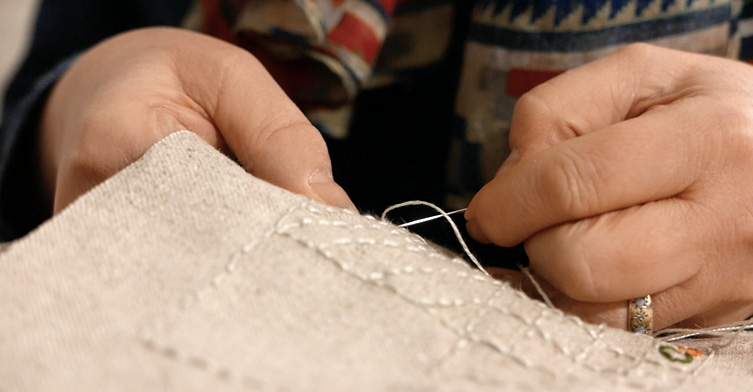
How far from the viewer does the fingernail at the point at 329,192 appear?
1.66 feet

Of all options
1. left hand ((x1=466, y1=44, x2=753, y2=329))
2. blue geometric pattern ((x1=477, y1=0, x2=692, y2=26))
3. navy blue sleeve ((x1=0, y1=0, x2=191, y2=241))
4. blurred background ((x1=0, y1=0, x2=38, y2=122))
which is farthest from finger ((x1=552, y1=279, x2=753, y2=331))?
blurred background ((x1=0, y1=0, x2=38, y2=122))

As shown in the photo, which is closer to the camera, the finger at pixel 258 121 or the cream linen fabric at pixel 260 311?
the cream linen fabric at pixel 260 311

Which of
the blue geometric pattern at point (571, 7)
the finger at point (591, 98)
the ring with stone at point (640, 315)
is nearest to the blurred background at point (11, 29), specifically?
the blue geometric pattern at point (571, 7)

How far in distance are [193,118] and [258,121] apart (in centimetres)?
7

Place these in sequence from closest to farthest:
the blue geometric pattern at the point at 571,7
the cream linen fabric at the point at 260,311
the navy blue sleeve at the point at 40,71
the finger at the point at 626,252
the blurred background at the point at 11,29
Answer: the cream linen fabric at the point at 260,311 → the finger at the point at 626,252 → the blue geometric pattern at the point at 571,7 → the navy blue sleeve at the point at 40,71 → the blurred background at the point at 11,29

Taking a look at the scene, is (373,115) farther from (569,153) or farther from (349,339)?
(349,339)

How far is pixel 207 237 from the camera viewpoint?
16.1 inches

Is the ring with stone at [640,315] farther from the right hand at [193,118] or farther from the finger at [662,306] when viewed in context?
the right hand at [193,118]

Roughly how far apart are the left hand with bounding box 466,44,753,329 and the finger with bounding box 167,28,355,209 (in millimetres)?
139

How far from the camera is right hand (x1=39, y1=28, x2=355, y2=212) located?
53cm

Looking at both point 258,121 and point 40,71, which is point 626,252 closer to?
point 258,121

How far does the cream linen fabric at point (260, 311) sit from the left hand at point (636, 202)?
2.4 inches

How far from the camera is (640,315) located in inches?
20.0

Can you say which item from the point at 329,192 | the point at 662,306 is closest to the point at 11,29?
the point at 329,192
